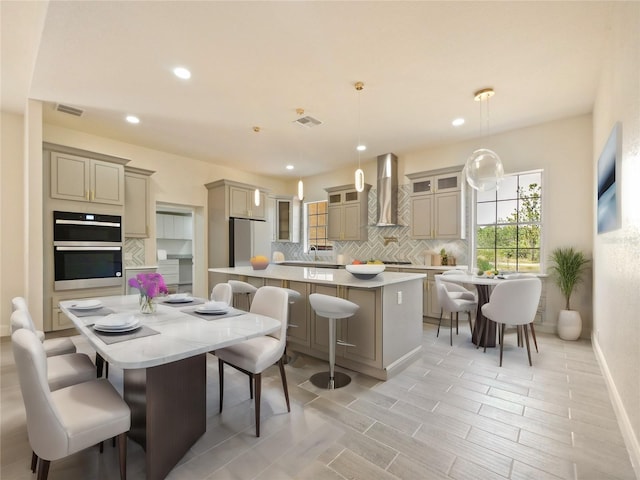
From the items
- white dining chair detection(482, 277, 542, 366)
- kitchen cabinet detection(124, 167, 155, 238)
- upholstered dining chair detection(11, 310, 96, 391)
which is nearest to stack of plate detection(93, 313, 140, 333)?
upholstered dining chair detection(11, 310, 96, 391)

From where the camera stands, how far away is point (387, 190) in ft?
18.7

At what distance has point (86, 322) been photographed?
6.11 feet

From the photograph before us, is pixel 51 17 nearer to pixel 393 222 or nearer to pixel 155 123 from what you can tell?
pixel 155 123

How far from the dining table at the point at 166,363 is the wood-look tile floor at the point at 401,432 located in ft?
0.48

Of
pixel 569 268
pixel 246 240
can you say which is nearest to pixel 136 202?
pixel 246 240

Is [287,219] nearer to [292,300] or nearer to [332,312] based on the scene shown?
[292,300]

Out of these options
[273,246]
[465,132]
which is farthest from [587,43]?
[273,246]

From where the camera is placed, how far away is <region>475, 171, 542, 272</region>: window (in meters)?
4.48

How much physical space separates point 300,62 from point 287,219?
475cm

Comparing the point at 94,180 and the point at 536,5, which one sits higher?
the point at 536,5

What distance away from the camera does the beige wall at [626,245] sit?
168cm

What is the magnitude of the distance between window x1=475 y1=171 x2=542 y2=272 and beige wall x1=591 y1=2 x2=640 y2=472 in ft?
6.27

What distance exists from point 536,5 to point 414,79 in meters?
1.11

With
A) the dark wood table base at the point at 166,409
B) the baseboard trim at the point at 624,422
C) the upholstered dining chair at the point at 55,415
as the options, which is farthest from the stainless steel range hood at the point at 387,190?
the upholstered dining chair at the point at 55,415
